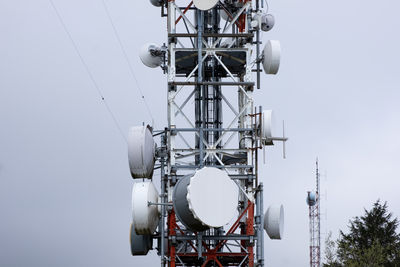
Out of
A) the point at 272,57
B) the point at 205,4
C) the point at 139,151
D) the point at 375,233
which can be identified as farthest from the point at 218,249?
the point at 375,233

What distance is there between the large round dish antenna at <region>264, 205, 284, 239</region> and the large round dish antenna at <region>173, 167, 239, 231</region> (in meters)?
3.91

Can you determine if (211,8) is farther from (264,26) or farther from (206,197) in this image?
(206,197)

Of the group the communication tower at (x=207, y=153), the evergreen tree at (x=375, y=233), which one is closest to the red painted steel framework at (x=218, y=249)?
the communication tower at (x=207, y=153)

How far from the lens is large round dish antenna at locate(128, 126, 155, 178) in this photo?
156 feet

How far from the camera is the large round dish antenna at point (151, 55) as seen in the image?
50500mm

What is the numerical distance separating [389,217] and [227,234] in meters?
35.6

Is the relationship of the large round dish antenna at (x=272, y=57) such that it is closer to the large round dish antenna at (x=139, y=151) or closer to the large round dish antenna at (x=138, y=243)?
A: the large round dish antenna at (x=139, y=151)

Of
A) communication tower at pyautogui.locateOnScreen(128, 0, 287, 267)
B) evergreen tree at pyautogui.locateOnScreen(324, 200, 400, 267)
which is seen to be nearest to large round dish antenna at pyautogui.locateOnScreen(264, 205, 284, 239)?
communication tower at pyautogui.locateOnScreen(128, 0, 287, 267)

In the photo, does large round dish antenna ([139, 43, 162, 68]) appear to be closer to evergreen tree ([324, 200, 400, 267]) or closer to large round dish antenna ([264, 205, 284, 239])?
large round dish antenna ([264, 205, 284, 239])

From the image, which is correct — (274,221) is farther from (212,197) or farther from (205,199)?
(205,199)

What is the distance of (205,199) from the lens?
146ft

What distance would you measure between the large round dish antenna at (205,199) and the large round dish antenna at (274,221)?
391 centimetres

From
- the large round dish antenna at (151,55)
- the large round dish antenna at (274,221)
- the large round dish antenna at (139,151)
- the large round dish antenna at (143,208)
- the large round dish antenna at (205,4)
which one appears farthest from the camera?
the large round dish antenna at (151,55)

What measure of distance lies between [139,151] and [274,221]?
7.93m
